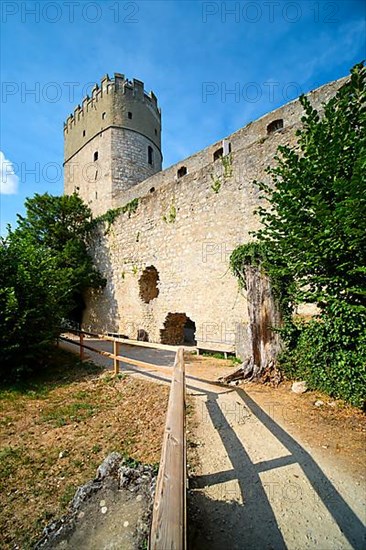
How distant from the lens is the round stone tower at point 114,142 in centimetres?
1680

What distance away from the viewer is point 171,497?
45.3 inches

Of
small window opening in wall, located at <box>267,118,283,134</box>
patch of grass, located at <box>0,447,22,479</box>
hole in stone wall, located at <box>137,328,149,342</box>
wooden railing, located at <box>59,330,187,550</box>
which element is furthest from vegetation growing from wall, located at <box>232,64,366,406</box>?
hole in stone wall, located at <box>137,328,149,342</box>

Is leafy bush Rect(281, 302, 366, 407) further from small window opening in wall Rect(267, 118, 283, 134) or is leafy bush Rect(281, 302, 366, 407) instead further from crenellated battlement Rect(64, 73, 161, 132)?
crenellated battlement Rect(64, 73, 161, 132)

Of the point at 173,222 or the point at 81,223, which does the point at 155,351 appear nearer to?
the point at 173,222

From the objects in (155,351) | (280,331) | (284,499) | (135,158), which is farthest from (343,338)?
(135,158)

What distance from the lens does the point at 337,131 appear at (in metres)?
3.48

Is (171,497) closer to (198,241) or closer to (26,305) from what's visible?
(26,305)

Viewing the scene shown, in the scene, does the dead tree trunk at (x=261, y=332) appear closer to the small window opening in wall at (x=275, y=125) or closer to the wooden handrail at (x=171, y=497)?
the wooden handrail at (x=171, y=497)

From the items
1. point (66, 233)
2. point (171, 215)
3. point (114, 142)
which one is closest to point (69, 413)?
point (171, 215)

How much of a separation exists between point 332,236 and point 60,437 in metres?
4.71

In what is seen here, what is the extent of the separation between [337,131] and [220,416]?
434cm

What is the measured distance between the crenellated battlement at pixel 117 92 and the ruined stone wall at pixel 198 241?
900cm

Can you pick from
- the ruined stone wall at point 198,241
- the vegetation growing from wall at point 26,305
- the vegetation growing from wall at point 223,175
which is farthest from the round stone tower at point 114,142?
the vegetation growing from wall at point 26,305

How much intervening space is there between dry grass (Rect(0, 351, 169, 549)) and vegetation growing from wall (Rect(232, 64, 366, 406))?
2.73 metres
